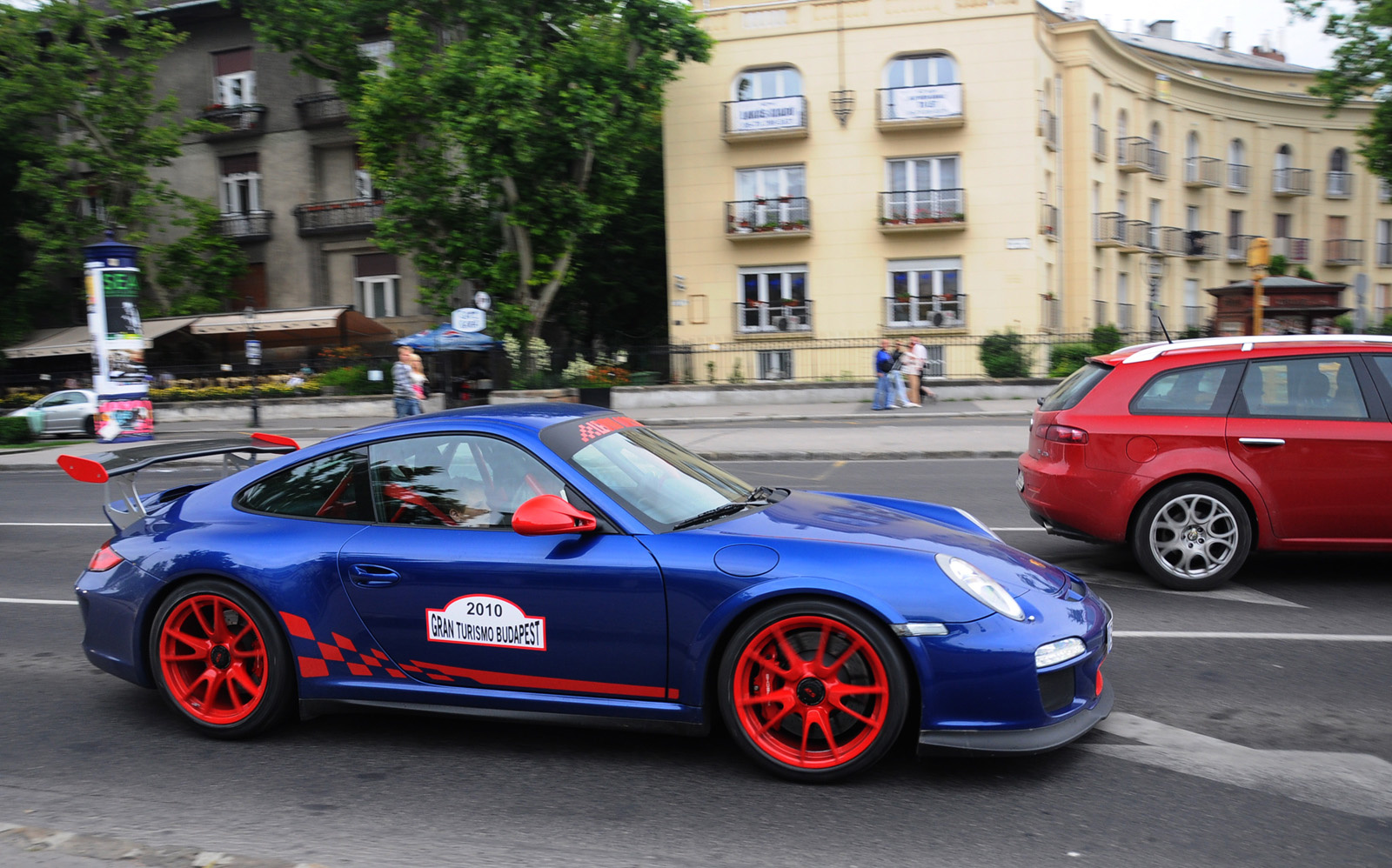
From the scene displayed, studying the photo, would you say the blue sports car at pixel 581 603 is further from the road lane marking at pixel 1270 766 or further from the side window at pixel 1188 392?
the side window at pixel 1188 392

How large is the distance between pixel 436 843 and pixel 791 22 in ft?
99.7

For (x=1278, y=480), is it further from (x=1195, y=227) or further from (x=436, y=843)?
(x=1195, y=227)

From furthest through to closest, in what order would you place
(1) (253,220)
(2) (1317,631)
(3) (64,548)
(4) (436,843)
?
(1) (253,220) < (3) (64,548) < (2) (1317,631) < (4) (436,843)

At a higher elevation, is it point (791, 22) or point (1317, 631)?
point (791, 22)

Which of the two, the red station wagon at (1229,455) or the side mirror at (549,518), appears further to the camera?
the red station wagon at (1229,455)

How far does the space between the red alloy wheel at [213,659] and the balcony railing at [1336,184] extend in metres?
53.8

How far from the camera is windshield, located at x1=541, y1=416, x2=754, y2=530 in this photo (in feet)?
13.6

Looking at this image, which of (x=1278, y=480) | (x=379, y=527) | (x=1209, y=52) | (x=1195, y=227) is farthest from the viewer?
(x=1209, y=52)

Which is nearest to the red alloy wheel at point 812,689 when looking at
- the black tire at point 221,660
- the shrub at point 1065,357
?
the black tire at point 221,660

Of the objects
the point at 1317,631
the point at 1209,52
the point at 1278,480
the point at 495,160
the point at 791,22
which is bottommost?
the point at 1317,631

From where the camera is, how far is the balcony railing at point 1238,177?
Result: 44344 millimetres

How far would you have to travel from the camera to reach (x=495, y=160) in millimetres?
25406

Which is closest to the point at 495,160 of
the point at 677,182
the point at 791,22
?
the point at 677,182

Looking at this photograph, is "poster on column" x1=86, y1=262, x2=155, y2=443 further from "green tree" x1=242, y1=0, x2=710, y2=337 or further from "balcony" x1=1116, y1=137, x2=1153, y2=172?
"balcony" x1=1116, y1=137, x2=1153, y2=172
